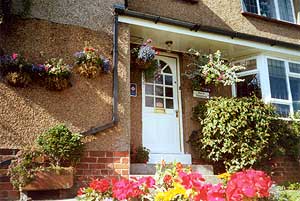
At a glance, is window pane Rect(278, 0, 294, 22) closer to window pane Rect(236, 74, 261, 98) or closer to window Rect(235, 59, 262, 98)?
window Rect(235, 59, 262, 98)

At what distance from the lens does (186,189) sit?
345cm

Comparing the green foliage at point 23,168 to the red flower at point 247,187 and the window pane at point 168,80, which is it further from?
the window pane at point 168,80

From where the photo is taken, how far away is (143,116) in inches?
307

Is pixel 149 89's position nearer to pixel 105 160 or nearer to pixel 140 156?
pixel 140 156

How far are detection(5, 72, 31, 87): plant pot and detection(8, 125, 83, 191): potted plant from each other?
96cm

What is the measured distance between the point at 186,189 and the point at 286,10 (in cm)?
924

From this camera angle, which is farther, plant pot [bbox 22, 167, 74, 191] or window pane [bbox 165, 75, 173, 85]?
window pane [bbox 165, 75, 173, 85]

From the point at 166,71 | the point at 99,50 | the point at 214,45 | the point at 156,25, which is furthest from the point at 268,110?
the point at 99,50

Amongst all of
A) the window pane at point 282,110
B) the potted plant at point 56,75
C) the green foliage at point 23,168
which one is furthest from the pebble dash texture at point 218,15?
the green foliage at point 23,168

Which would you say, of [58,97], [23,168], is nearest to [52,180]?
[23,168]

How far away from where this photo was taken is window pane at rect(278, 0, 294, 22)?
10648 mm

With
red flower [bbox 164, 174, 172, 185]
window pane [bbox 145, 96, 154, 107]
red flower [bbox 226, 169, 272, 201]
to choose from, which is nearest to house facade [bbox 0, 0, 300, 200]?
window pane [bbox 145, 96, 154, 107]

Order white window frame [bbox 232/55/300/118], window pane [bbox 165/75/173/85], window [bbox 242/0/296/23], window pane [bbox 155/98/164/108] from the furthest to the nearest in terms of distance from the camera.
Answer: window [bbox 242/0/296/23], white window frame [bbox 232/55/300/118], window pane [bbox 165/75/173/85], window pane [bbox 155/98/164/108]

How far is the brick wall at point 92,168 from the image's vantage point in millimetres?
5225
